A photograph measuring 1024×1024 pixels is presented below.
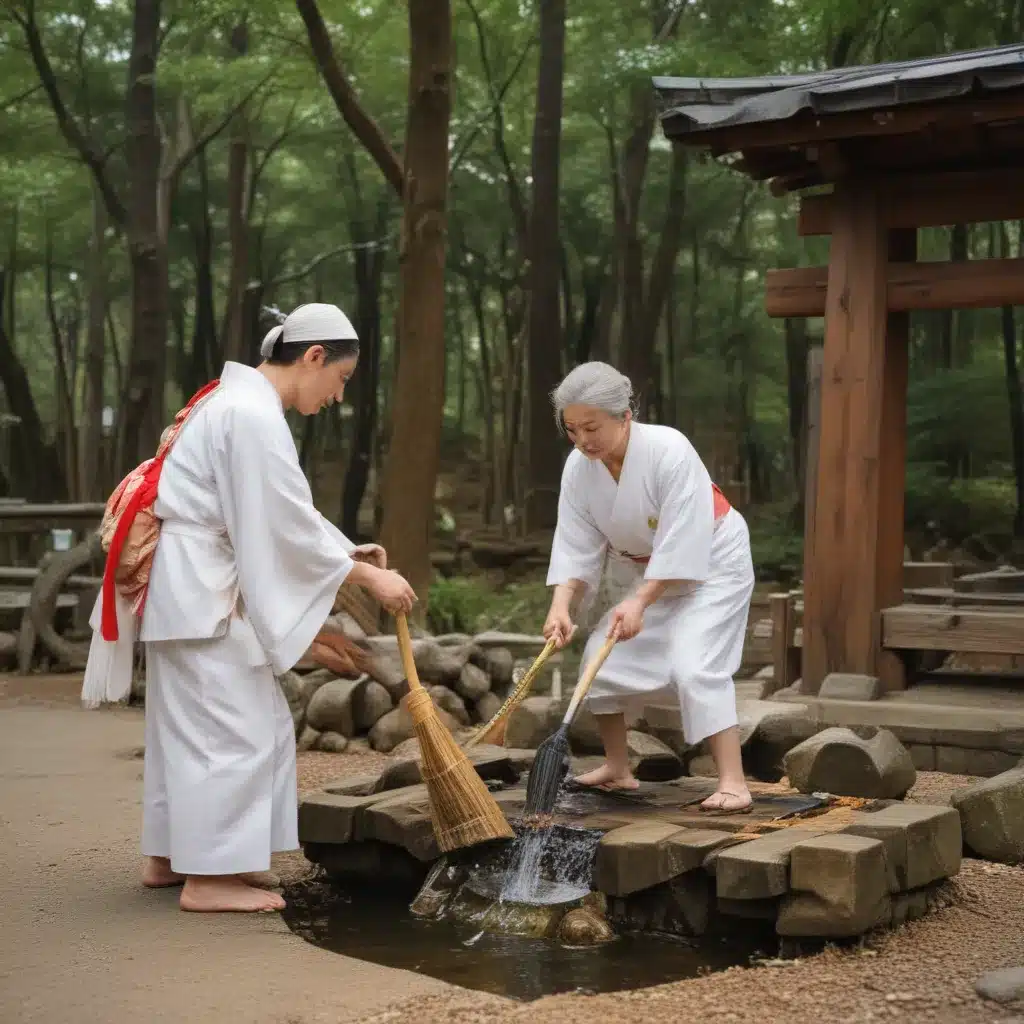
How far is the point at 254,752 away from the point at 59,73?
21037 millimetres

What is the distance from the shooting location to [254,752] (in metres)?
4.59

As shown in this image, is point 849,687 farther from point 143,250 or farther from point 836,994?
point 143,250

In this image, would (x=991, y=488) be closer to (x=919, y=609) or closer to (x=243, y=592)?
(x=919, y=609)

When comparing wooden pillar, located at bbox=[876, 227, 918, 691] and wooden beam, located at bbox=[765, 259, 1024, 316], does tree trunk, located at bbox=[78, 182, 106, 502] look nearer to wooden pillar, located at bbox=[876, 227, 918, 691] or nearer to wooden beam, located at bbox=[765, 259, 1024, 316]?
wooden beam, located at bbox=[765, 259, 1024, 316]

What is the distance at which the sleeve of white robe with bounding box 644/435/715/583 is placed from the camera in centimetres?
529

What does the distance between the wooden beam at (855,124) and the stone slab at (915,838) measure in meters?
3.77

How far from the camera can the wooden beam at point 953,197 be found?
25.6ft

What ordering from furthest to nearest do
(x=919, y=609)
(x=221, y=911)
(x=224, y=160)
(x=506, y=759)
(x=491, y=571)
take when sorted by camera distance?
1. (x=224, y=160)
2. (x=491, y=571)
3. (x=919, y=609)
4. (x=506, y=759)
5. (x=221, y=911)

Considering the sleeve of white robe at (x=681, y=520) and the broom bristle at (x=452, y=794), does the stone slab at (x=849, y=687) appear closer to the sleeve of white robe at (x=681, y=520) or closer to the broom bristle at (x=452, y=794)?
the sleeve of white robe at (x=681, y=520)

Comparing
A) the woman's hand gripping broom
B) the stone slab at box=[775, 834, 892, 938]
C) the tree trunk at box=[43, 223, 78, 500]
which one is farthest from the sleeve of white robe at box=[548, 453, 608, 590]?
the tree trunk at box=[43, 223, 78, 500]

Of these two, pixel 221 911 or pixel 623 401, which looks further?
pixel 623 401

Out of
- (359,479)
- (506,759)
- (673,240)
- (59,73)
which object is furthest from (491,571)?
(506,759)

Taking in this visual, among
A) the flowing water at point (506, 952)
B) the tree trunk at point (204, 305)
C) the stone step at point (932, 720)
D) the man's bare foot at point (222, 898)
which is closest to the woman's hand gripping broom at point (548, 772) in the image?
the flowing water at point (506, 952)

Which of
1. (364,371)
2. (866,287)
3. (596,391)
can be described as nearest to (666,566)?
(596,391)
